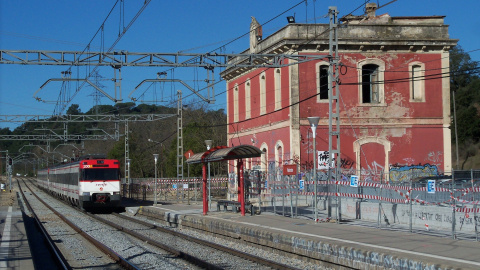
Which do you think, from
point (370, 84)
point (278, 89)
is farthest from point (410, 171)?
point (278, 89)

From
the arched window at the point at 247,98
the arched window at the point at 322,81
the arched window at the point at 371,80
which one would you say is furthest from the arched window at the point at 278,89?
the arched window at the point at 247,98

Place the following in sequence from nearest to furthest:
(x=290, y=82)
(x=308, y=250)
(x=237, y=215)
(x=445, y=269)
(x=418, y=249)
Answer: (x=445, y=269) → (x=418, y=249) → (x=308, y=250) → (x=237, y=215) → (x=290, y=82)

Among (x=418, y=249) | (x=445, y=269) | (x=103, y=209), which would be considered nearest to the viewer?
(x=445, y=269)

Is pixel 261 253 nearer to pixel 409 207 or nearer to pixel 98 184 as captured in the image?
pixel 409 207

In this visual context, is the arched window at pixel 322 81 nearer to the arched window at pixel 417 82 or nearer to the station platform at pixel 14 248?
the arched window at pixel 417 82

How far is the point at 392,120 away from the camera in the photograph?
117ft

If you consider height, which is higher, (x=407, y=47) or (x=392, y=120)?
(x=407, y=47)

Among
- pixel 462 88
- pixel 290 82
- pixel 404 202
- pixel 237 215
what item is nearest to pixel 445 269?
pixel 404 202

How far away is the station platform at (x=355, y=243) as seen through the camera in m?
11.6

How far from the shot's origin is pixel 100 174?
34.1m

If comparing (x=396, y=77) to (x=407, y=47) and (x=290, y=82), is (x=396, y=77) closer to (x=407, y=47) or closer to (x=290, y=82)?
(x=407, y=47)

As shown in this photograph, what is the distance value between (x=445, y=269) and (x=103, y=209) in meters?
31.5

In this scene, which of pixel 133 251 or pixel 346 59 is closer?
pixel 133 251

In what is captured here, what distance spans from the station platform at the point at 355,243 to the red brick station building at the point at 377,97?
14.4m
